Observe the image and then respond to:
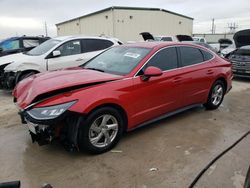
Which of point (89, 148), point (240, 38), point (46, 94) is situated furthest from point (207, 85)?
point (240, 38)

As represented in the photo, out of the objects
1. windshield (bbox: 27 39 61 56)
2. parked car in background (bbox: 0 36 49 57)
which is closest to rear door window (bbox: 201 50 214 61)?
windshield (bbox: 27 39 61 56)

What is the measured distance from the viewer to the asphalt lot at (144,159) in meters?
3.13

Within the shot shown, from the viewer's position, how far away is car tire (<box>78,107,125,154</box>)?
136 inches

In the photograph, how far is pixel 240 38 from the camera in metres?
11.0

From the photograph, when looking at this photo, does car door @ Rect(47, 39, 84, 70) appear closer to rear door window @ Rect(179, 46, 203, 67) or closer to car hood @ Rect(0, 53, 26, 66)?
car hood @ Rect(0, 53, 26, 66)

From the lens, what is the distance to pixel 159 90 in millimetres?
4320

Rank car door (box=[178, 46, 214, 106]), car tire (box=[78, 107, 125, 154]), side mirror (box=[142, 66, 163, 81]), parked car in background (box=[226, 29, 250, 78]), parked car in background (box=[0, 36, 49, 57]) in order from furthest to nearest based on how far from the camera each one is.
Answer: parked car in background (box=[0, 36, 49, 57])
parked car in background (box=[226, 29, 250, 78])
car door (box=[178, 46, 214, 106])
side mirror (box=[142, 66, 163, 81])
car tire (box=[78, 107, 125, 154])

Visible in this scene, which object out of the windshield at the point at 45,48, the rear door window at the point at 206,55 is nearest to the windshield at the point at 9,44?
the windshield at the point at 45,48

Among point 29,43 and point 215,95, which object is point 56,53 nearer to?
point 29,43

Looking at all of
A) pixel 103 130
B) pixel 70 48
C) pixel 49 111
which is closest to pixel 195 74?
pixel 103 130

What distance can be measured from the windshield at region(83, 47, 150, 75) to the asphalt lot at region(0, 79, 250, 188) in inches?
45.7

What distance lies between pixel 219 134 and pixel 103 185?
2424 millimetres

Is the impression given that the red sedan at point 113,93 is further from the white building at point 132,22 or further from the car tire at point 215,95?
the white building at point 132,22

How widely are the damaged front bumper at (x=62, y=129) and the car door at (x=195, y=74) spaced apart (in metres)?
2.26
